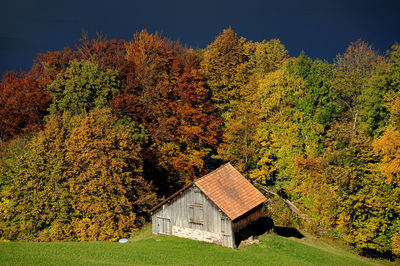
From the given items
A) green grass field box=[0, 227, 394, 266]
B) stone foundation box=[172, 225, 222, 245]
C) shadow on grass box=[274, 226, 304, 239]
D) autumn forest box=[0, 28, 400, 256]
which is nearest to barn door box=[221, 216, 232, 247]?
stone foundation box=[172, 225, 222, 245]

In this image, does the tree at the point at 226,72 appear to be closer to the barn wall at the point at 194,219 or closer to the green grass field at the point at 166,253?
the barn wall at the point at 194,219

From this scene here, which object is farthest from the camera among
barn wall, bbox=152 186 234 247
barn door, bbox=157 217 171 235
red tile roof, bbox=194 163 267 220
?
barn door, bbox=157 217 171 235

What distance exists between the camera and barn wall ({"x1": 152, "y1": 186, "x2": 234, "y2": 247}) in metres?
31.3

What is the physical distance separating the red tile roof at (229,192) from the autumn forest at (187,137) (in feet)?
25.9

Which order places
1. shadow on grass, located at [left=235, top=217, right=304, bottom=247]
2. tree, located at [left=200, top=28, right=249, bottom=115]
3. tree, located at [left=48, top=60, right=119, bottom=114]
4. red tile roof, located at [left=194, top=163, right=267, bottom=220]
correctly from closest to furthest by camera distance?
red tile roof, located at [left=194, top=163, right=267, bottom=220] < shadow on grass, located at [left=235, top=217, right=304, bottom=247] < tree, located at [left=48, top=60, right=119, bottom=114] < tree, located at [left=200, top=28, right=249, bottom=115]

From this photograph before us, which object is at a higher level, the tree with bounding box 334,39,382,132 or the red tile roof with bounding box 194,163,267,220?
the tree with bounding box 334,39,382,132

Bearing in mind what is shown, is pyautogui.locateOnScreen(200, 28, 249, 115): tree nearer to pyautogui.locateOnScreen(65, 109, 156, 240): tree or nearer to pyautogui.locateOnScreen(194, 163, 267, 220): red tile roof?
pyautogui.locateOnScreen(194, 163, 267, 220): red tile roof

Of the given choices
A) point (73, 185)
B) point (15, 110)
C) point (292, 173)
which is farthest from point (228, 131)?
point (15, 110)

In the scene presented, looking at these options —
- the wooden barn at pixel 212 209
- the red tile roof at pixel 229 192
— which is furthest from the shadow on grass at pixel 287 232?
the red tile roof at pixel 229 192

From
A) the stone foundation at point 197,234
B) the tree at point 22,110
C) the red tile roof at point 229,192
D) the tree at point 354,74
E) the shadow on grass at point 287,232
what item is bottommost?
the shadow on grass at point 287,232

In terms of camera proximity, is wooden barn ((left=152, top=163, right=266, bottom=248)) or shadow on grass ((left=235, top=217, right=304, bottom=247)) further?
shadow on grass ((left=235, top=217, right=304, bottom=247))

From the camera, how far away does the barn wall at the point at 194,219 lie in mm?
31323

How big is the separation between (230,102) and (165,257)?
30940mm

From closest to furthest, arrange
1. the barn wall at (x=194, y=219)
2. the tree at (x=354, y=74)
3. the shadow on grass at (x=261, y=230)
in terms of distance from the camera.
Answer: the barn wall at (x=194, y=219), the shadow on grass at (x=261, y=230), the tree at (x=354, y=74)
